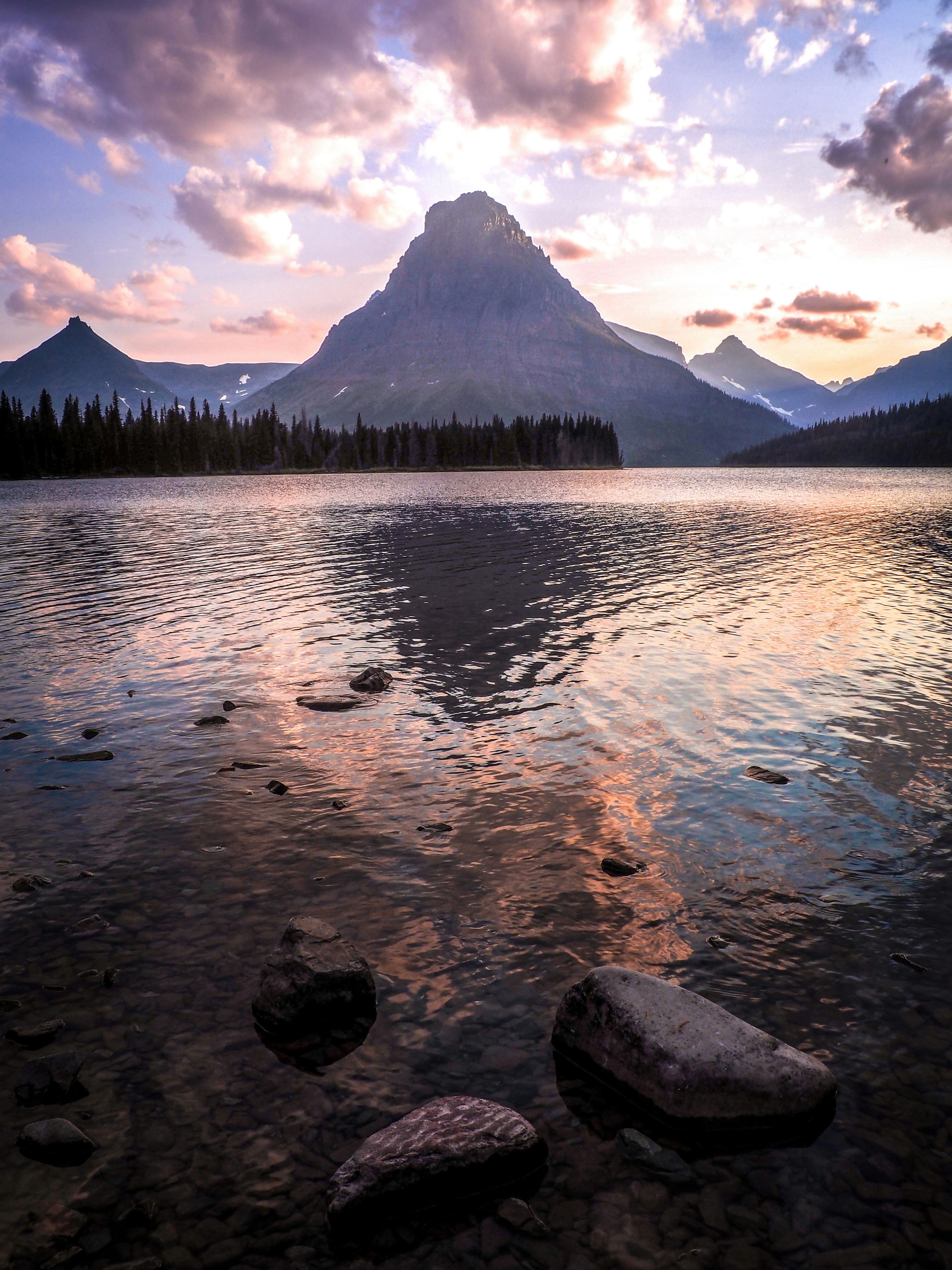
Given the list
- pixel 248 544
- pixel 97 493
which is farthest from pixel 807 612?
pixel 97 493

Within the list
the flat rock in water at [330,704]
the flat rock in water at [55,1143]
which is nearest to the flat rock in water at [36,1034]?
the flat rock in water at [55,1143]

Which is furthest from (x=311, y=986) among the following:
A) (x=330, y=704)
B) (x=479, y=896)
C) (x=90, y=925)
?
(x=330, y=704)

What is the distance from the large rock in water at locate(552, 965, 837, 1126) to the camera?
6.57 metres

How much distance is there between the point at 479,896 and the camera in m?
10.2

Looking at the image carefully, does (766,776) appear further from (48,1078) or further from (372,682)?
(48,1078)

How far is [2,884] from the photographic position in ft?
34.0

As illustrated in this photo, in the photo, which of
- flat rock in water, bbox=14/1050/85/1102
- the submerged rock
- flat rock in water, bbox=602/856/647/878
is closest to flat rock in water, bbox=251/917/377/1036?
flat rock in water, bbox=14/1050/85/1102

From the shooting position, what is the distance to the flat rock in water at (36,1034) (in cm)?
736

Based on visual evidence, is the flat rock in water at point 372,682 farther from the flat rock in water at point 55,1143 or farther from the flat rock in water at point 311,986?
the flat rock in water at point 55,1143

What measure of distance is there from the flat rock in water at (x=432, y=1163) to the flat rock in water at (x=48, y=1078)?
2857mm

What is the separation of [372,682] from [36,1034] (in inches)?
515

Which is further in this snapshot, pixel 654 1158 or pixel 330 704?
pixel 330 704

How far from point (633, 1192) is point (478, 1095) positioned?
157 centimetres

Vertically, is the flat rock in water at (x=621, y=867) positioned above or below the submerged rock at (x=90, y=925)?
below
